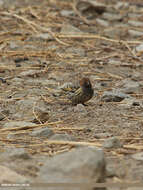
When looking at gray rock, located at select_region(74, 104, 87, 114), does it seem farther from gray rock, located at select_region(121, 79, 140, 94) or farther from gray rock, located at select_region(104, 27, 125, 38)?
gray rock, located at select_region(104, 27, 125, 38)

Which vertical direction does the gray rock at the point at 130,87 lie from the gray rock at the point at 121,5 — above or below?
above

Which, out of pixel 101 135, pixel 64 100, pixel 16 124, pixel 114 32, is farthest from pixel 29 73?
pixel 114 32

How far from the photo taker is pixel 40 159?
11.0 ft

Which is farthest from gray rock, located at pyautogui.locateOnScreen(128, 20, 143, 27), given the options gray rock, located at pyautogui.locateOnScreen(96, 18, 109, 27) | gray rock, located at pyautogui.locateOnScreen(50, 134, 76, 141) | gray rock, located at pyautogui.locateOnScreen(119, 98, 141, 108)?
gray rock, located at pyautogui.locateOnScreen(50, 134, 76, 141)

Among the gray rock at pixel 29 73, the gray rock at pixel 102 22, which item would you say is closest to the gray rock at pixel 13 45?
the gray rock at pixel 29 73

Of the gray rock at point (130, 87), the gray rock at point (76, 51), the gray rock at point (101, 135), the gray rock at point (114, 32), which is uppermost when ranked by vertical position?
the gray rock at point (101, 135)

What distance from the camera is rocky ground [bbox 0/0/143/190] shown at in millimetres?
2963

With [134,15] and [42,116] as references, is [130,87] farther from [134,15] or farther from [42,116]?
[134,15]

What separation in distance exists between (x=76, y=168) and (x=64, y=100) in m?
2.52

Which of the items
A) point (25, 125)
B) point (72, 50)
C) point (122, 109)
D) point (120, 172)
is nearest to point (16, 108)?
point (25, 125)

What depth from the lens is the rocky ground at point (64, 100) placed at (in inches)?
117

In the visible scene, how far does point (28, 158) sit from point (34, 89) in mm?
2237

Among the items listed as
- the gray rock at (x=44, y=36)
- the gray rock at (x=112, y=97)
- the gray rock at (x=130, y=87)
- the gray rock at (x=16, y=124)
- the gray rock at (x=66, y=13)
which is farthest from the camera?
the gray rock at (x=66, y=13)

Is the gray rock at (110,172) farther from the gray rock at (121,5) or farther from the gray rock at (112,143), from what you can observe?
the gray rock at (121,5)
